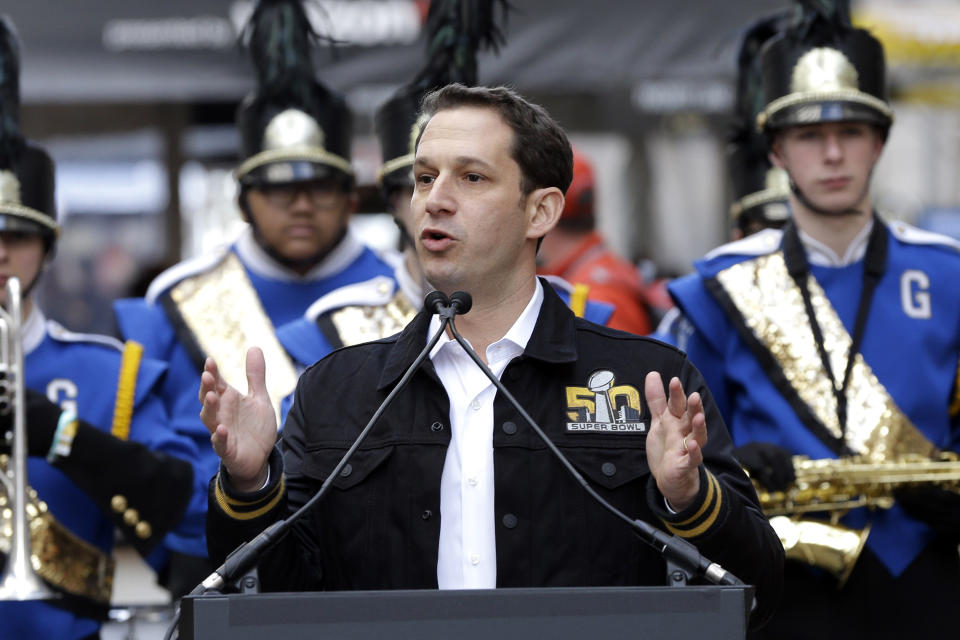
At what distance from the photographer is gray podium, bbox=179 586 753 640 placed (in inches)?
87.5

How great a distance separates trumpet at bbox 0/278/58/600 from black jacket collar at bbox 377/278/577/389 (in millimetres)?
1515

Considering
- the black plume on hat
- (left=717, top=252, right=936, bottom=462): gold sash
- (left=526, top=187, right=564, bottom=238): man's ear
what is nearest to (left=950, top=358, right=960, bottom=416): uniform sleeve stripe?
(left=717, top=252, right=936, bottom=462): gold sash

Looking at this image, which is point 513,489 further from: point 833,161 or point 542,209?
point 833,161

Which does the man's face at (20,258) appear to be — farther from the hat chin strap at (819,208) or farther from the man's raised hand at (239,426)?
the hat chin strap at (819,208)

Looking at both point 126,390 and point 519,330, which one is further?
point 126,390

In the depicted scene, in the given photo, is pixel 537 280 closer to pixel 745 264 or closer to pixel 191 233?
pixel 745 264

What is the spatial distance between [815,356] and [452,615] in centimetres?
261

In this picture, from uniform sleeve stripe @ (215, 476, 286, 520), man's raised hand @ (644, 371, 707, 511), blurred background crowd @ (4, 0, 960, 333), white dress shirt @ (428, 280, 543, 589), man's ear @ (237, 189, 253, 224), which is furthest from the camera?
blurred background crowd @ (4, 0, 960, 333)

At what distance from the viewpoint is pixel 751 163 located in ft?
21.6

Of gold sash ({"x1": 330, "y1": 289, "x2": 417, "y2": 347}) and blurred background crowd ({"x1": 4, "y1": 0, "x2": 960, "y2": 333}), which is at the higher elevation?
blurred background crowd ({"x1": 4, "y1": 0, "x2": 960, "y2": 333})

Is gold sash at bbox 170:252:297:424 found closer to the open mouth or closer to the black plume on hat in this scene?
the black plume on hat

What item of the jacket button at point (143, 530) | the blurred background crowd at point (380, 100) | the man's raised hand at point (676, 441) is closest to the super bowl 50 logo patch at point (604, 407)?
the man's raised hand at point (676, 441)

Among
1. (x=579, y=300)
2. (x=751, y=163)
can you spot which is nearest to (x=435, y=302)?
(x=579, y=300)

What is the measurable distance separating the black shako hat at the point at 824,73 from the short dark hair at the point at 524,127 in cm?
178
